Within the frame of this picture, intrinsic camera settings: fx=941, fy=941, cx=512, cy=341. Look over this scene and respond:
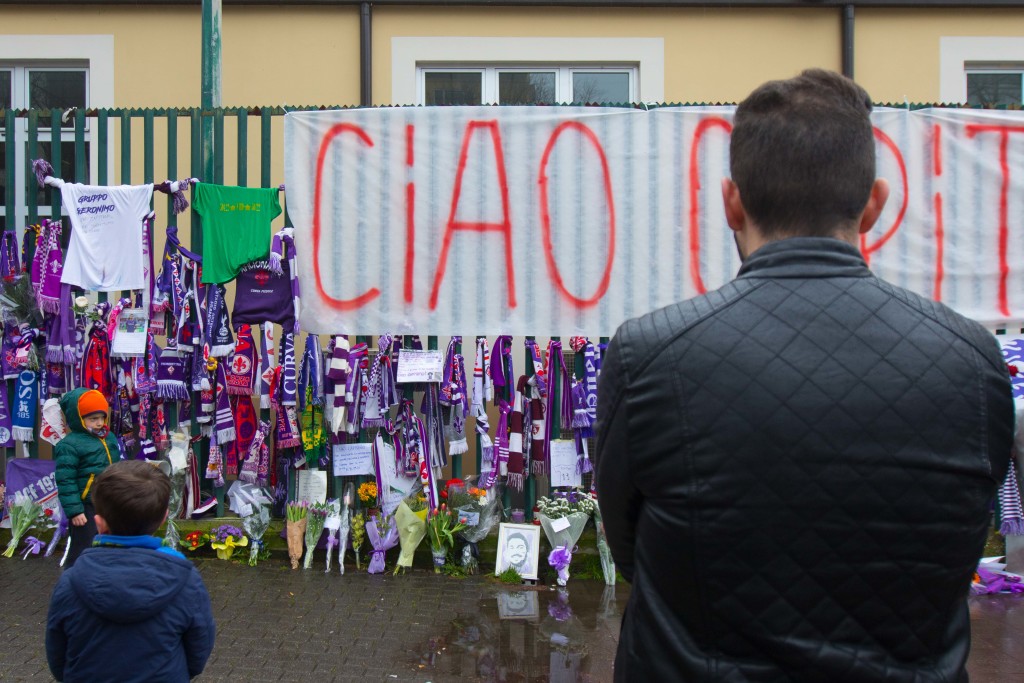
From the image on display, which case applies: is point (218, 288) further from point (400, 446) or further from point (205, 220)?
point (400, 446)

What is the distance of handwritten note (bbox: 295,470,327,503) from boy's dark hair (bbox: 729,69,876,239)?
5045 mm

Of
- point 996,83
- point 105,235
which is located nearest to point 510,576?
point 105,235

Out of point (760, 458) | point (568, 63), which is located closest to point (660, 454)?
point (760, 458)

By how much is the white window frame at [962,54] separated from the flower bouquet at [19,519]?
7.87 meters

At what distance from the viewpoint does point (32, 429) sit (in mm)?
6387

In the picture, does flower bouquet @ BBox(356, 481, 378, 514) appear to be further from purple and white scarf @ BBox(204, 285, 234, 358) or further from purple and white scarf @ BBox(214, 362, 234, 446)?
purple and white scarf @ BBox(204, 285, 234, 358)

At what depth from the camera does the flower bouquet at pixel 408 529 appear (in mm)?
5984

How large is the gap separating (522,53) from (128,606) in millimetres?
6353

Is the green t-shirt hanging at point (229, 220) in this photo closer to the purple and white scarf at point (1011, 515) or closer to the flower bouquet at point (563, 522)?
the flower bouquet at point (563, 522)

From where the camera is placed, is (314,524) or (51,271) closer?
(314,524)

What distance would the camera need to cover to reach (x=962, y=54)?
26.7 ft

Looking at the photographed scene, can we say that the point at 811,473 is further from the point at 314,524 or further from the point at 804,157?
the point at 314,524

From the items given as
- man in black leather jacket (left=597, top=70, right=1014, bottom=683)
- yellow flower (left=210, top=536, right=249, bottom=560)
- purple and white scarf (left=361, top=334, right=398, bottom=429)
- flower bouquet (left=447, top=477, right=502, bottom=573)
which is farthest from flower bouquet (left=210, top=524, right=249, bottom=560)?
man in black leather jacket (left=597, top=70, right=1014, bottom=683)

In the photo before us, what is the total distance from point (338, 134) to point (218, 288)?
4.28ft
